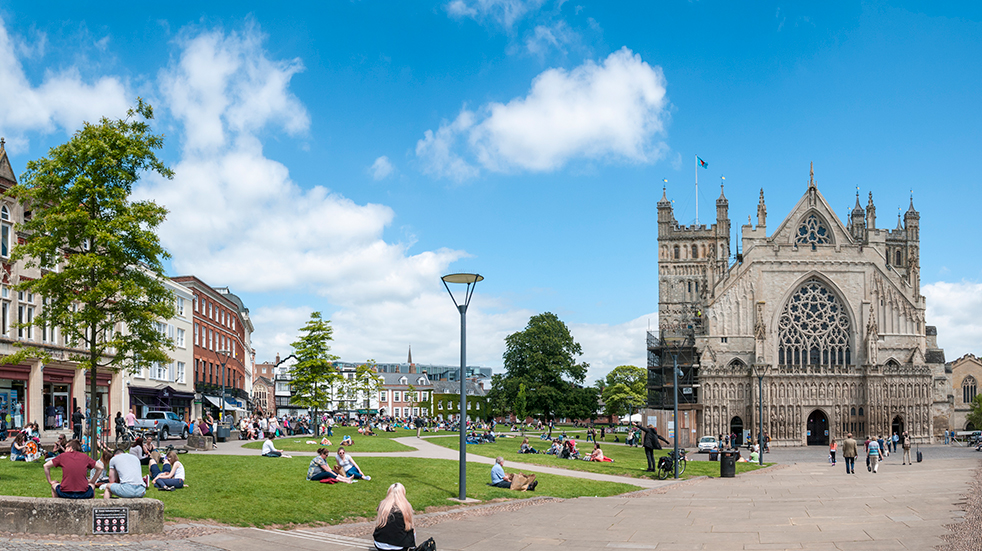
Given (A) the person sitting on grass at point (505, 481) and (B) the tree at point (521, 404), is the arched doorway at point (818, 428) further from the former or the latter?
(A) the person sitting on grass at point (505, 481)

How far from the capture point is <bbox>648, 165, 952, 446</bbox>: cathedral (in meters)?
67.7

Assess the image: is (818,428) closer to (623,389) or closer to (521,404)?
(521,404)

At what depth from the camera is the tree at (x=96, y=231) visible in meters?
22.5

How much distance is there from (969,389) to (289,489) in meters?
107

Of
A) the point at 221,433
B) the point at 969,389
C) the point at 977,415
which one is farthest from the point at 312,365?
the point at 969,389

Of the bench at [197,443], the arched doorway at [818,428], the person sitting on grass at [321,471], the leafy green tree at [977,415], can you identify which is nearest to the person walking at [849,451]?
the person sitting on grass at [321,471]

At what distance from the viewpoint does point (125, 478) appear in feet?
48.4

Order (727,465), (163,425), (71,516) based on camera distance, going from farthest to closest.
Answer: (163,425) < (727,465) < (71,516)

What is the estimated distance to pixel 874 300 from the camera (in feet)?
230

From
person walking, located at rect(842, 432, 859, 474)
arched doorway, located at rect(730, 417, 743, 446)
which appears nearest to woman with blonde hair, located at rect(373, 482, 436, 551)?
person walking, located at rect(842, 432, 859, 474)

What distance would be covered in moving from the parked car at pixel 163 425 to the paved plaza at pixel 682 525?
23.2 meters

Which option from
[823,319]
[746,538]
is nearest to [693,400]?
[823,319]

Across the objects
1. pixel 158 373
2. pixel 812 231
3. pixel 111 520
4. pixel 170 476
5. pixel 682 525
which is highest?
pixel 812 231

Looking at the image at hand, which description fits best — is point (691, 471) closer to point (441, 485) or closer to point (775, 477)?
point (775, 477)
